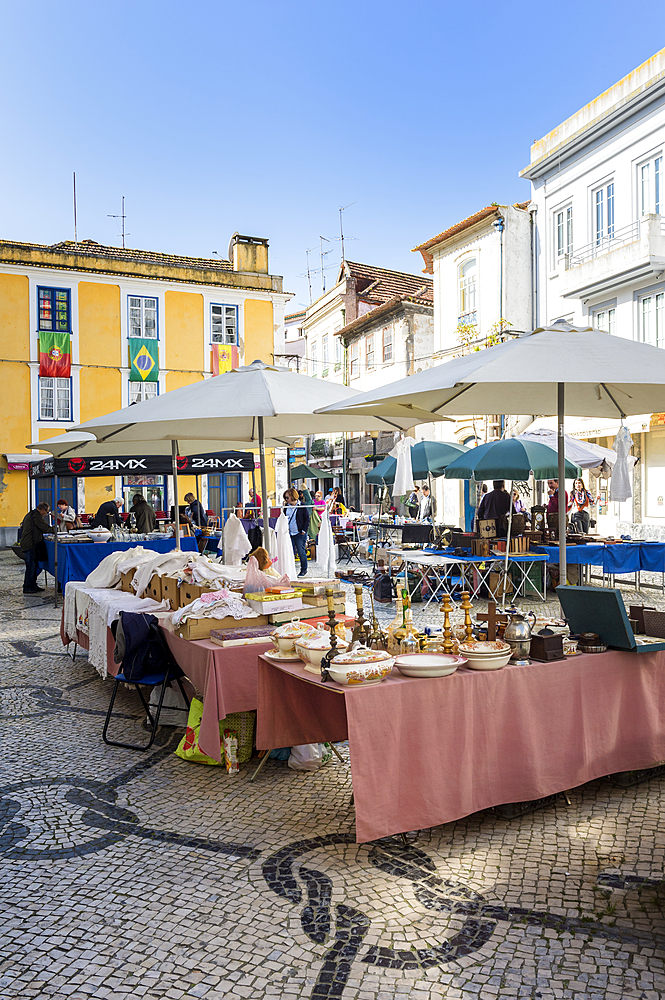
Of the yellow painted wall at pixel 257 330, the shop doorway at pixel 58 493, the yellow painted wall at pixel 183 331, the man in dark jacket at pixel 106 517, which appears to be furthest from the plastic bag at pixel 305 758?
the yellow painted wall at pixel 257 330

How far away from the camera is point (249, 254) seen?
27.2m

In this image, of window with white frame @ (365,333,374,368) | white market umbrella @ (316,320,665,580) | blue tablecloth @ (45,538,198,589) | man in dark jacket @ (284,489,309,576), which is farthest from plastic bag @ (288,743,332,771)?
window with white frame @ (365,333,374,368)

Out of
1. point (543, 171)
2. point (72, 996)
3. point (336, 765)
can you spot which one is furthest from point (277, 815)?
point (543, 171)

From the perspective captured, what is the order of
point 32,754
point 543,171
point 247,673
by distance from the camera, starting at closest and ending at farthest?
point 247,673 < point 32,754 < point 543,171

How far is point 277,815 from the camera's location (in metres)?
3.83

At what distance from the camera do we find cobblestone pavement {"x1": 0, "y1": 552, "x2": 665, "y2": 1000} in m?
2.52

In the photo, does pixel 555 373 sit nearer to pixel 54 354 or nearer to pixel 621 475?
pixel 621 475

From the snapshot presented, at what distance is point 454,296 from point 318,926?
71.3 ft

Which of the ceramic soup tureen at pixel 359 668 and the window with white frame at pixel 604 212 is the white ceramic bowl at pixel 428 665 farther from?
the window with white frame at pixel 604 212

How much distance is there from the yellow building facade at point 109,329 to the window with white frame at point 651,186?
14.0m

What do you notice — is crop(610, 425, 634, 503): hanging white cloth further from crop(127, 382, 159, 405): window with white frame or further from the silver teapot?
crop(127, 382, 159, 405): window with white frame

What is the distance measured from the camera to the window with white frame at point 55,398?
78.7ft

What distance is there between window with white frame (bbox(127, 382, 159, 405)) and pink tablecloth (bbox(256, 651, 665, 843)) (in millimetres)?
22376

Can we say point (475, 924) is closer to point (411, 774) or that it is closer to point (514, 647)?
point (411, 774)
